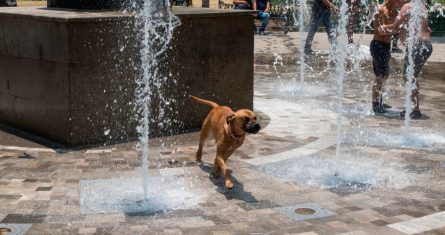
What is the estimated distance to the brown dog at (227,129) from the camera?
18.4ft

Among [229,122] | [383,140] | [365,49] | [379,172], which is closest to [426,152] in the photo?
[383,140]

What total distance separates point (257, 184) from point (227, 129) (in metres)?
0.80

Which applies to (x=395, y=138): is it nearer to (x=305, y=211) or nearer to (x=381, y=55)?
(x=381, y=55)

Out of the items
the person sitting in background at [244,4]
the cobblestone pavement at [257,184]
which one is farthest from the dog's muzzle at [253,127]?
the person sitting in background at [244,4]

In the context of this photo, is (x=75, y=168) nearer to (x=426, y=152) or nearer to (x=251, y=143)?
(x=251, y=143)

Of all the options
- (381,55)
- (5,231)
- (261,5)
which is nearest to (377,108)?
(381,55)

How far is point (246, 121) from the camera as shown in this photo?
561 centimetres

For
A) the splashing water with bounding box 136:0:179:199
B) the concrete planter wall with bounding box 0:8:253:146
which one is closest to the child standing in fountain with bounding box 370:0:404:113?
the concrete planter wall with bounding box 0:8:253:146

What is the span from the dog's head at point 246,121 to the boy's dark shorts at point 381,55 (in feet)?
17.2

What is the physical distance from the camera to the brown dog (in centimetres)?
560

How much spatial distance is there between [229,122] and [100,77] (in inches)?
107

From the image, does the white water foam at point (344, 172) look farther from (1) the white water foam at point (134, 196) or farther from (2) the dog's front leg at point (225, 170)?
(1) the white water foam at point (134, 196)

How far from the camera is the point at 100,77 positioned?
7.82m

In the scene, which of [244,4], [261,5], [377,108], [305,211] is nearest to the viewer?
[305,211]
